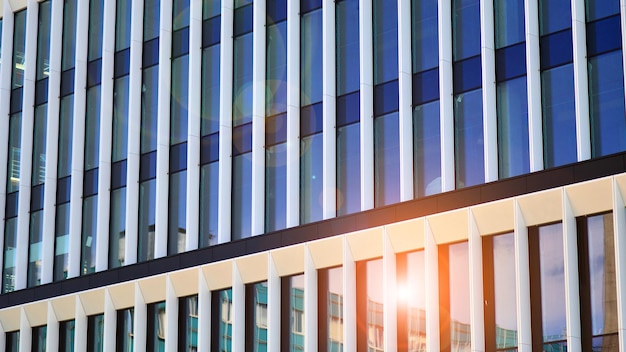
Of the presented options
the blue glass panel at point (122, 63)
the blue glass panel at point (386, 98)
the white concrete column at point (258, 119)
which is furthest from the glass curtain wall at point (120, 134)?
the blue glass panel at point (386, 98)

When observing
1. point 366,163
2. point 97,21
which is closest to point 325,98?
point 366,163

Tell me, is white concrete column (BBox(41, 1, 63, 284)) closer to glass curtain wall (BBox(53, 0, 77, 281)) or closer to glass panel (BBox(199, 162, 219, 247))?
glass curtain wall (BBox(53, 0, 77, 281))

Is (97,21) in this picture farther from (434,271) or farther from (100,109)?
(434,271)

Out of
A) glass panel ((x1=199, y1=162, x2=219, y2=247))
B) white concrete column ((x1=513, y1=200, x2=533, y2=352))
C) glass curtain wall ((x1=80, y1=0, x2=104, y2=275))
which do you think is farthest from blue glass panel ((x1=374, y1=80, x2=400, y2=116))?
glass curtain wall ((x1=80, y1=0, x2=104, y2=275))

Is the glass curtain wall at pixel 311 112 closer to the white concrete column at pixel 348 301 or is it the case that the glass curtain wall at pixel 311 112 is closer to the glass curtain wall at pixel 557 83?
the white concrete column at pixel 348 301

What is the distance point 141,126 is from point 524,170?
14551mm

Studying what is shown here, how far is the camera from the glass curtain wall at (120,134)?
41.4 m

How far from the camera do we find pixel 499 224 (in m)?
30.8

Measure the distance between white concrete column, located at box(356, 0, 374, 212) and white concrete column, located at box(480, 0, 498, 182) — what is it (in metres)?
3.56

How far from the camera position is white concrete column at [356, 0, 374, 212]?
112 ft

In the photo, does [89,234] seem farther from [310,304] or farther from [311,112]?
[310,304]

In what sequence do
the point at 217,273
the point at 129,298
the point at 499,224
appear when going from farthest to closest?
the point at 129,298 → the point at 217,273 → the point at 499,224

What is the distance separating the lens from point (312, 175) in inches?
1419

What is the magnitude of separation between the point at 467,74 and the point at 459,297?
5.49m
